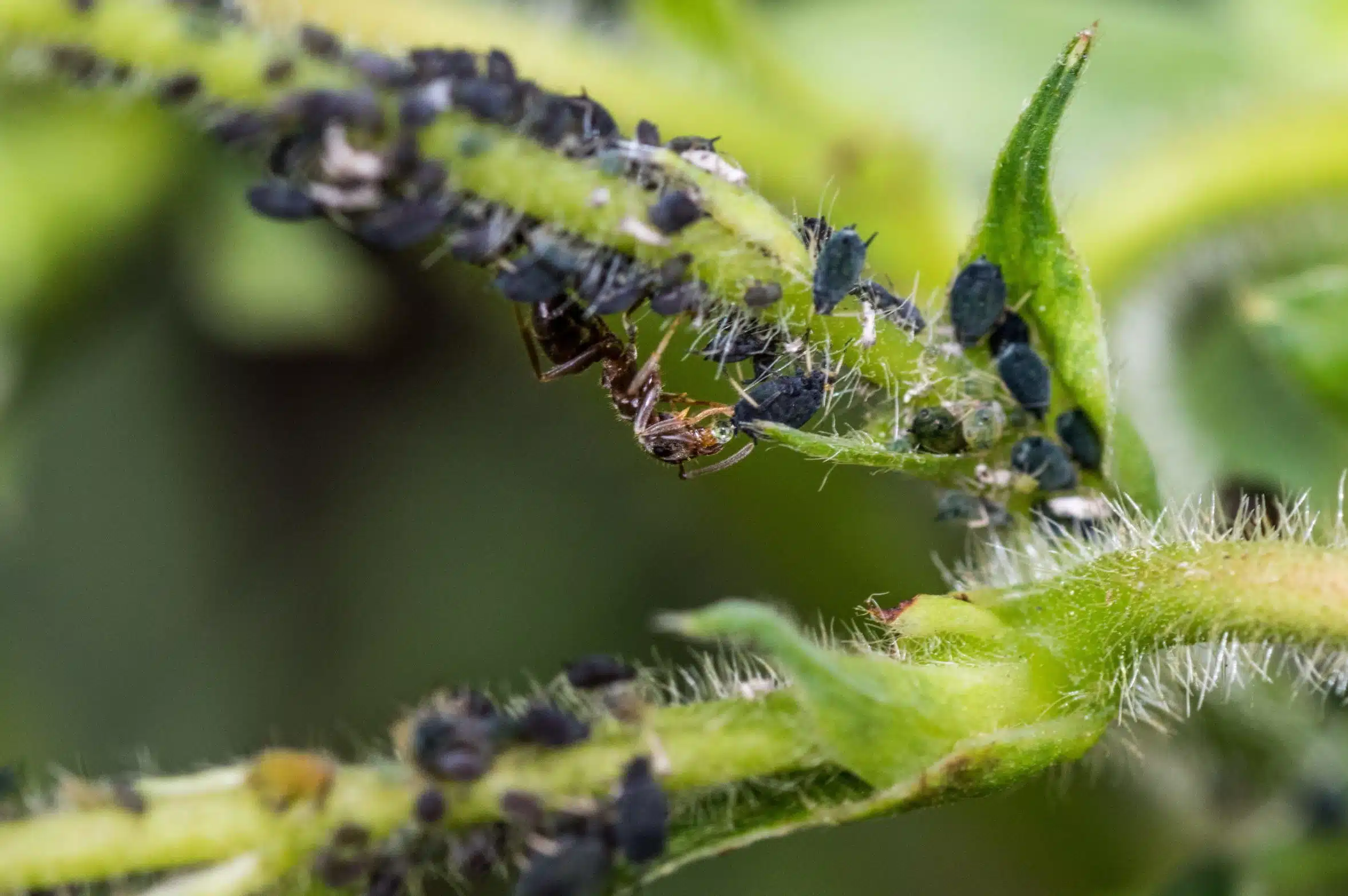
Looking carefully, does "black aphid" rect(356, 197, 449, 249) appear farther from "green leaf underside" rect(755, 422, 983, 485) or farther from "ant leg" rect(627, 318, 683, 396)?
"green leaf underside" rect(755, 422, 983, 485)

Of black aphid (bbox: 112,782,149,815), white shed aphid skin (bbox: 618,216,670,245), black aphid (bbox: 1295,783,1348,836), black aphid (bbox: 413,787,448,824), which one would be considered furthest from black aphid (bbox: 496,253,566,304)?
black aphid (bbox: 1295,783,1348,836)

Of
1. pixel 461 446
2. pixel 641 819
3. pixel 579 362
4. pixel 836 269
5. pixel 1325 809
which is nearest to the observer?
pixel 641 819

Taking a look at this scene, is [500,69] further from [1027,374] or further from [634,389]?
[1027,374]

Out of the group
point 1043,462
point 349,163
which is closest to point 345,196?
point 349,163

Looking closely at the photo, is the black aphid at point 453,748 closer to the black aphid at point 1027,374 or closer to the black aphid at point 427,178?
the black aphid at point 427,178

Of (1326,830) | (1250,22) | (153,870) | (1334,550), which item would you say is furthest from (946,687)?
(1250,22)

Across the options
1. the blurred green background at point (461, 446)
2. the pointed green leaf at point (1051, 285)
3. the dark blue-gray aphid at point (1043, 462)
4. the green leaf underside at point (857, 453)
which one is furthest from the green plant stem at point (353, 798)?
the blurred green background at point (461, 446)
